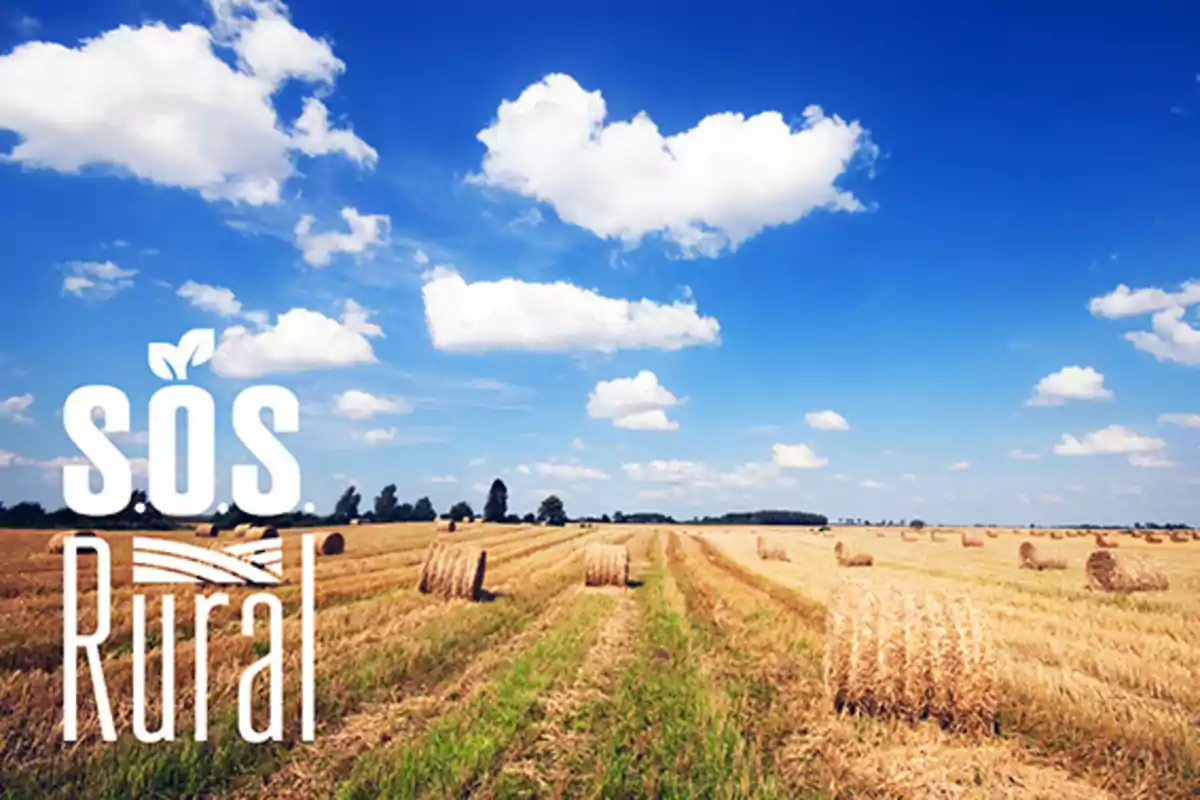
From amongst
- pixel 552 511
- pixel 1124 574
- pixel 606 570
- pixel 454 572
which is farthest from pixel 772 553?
pixel 552 511

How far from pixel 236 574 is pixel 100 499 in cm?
881

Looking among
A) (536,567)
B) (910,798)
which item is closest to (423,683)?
(910,798)

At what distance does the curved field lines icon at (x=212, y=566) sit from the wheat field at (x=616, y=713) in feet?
12.3

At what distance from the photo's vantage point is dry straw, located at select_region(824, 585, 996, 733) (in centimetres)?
790

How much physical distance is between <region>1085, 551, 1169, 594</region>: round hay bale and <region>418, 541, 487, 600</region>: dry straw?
15903mm

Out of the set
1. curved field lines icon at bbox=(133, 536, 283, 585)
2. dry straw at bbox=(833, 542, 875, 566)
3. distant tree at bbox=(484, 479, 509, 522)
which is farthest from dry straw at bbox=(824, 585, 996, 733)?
distant tree at bbox=(484, 479, 509, 522)

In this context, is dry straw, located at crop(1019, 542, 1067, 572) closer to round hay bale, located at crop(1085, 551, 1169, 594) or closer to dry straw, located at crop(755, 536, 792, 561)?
round hay bale, located at crop(1085, 551, 1169, 594)

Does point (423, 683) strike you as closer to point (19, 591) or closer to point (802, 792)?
point (802, 792)

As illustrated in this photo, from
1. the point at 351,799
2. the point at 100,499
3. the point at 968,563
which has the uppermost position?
the point at 100,499

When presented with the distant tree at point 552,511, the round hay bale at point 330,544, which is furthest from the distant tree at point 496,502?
the round hay bale at point 330,544

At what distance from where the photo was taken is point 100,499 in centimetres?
1024

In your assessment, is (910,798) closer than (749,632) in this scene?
Yes

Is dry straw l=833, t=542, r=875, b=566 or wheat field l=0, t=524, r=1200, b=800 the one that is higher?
wheat field l=0, t=524, r=1200, b=800

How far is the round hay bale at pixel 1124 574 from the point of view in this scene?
60.6 feet
